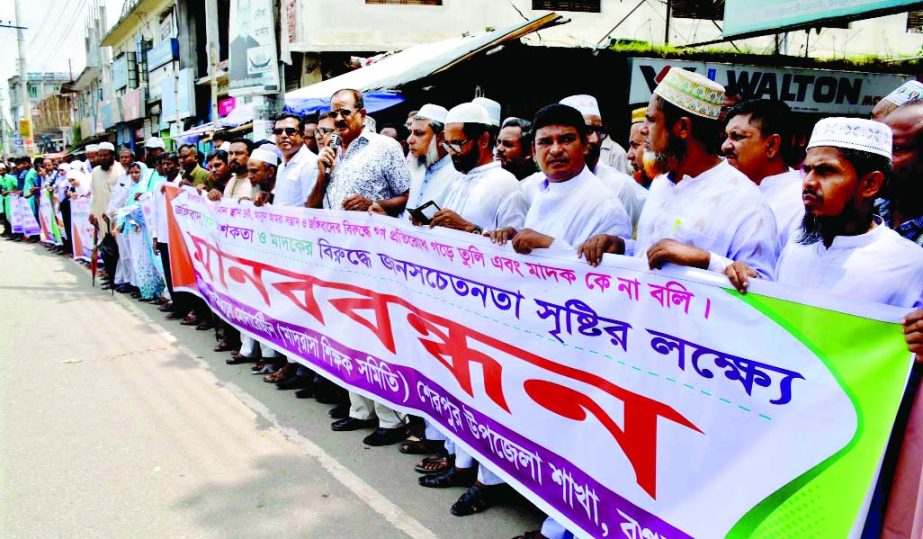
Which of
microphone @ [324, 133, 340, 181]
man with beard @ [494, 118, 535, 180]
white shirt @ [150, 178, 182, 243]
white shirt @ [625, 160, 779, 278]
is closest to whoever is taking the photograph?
white shirt @ [625, 160, 779, 278]

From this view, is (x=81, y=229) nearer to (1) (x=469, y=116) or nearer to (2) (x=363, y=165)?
(2) (x=363, y=165)

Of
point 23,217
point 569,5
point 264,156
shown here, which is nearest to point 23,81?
point 23,217

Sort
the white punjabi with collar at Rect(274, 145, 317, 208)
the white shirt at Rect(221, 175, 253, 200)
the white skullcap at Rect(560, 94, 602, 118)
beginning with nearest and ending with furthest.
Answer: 1. the white skullcap at Rect(560, 94, 602, 118)
2. the white punjabi with collar at Rect(274, 145, 317, 208)
3. the white shirt at Rect(221, 175, 253, 200)

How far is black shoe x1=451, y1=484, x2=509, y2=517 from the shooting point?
3322 mm

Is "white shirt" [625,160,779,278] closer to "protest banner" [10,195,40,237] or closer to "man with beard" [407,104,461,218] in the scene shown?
"man with beard" [407,104,461,218]

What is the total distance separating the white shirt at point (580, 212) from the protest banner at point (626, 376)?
29cm

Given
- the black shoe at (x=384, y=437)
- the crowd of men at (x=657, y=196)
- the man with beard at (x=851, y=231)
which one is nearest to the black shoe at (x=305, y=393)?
the crowd of men at (x=657, y=196)

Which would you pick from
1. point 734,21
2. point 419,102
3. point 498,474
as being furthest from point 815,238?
point 419,102

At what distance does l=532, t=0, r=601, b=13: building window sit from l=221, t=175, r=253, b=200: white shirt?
9674mm

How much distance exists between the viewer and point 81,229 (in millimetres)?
12062

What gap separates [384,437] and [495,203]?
1578 millimetres

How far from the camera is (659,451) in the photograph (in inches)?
89.0

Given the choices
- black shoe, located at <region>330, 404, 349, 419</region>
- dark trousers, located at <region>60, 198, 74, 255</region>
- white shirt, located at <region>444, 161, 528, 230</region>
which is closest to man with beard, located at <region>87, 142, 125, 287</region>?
dark trousers, located at <region>60, 198, 74, 255</region>

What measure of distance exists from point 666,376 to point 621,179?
1.90 metres
